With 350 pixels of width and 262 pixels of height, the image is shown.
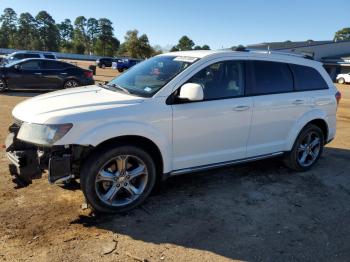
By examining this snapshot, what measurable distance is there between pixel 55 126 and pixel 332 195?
382 centimetres

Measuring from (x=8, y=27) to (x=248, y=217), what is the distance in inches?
4664

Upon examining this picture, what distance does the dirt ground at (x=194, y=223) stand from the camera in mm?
3721

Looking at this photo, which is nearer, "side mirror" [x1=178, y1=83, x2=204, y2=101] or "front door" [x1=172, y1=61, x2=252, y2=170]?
"side mirror" [x1=178, y1=83, x2=204, y2=101]

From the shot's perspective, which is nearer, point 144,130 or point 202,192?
point 144,130

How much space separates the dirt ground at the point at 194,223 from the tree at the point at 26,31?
10999 centimetres

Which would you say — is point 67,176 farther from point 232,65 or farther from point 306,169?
point 306,169

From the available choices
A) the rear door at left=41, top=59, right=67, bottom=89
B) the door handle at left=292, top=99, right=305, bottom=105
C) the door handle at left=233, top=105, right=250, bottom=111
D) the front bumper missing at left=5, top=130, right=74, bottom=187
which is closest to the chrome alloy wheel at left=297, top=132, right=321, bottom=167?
the door handle at left=292, top=99, right=305, bottom=105

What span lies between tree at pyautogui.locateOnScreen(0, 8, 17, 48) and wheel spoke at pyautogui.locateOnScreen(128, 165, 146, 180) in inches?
4311

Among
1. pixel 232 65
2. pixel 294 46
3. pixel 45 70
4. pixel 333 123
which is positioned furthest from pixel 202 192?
pixel 294 46

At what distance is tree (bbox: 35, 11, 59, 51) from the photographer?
348 feet

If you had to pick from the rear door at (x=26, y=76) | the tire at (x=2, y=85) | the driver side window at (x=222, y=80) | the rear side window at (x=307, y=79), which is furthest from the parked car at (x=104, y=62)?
the driver side window at (x=222, y=80)

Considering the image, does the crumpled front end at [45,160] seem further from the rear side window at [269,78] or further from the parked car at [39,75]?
the parked car at [39,75]

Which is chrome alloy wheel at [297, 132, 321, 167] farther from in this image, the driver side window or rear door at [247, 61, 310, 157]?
the driver side window

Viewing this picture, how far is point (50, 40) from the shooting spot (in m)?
108
